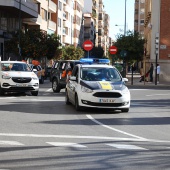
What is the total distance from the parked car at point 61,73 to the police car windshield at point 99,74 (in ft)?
28.9

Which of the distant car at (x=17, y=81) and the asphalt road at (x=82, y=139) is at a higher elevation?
the distant car at (x=17, y=81)

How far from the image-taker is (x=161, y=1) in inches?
1984

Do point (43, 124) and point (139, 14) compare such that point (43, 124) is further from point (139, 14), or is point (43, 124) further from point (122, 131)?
point (139, 14)

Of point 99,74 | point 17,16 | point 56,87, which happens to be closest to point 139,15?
point 17,16

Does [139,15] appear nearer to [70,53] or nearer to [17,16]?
[70,53]

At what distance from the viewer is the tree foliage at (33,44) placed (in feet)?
187

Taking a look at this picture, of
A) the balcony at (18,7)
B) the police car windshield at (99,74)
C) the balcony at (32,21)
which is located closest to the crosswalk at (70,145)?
the police car windshield at (99,74)

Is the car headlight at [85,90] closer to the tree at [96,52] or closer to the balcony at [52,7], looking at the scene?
the balcony at [52,7]

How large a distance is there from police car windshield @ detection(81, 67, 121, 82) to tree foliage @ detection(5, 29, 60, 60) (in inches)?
1429

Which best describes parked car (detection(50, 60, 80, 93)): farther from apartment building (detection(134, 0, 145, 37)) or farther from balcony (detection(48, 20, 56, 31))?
apartment building (detection(134, 0, 145, 37))

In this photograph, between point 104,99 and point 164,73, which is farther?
point 164,73

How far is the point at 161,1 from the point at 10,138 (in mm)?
40282

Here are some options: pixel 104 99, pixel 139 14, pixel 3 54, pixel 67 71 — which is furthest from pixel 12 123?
pixel 139 14

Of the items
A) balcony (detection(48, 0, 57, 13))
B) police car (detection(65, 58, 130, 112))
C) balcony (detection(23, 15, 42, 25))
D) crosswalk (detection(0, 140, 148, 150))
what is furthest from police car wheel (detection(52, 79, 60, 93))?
balcony (detection(48, 0, 57, 13))
